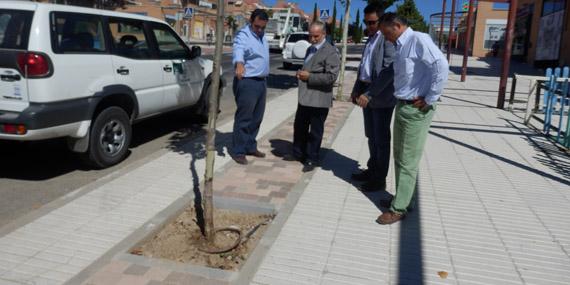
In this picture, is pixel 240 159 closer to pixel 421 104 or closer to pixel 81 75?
pixel 81 75

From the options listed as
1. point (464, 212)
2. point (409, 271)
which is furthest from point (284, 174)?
point (409, 271)

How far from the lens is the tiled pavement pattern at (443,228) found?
343 cm

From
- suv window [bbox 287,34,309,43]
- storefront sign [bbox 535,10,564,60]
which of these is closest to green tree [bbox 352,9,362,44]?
storefront sign [bbox 535,10,564,60]

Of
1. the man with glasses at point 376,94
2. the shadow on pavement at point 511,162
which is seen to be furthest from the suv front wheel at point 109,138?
the shadow on pavement at point 511,162

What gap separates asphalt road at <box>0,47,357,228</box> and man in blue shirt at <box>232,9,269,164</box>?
126 centimetres

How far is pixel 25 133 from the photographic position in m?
4.75

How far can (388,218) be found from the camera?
4.27m

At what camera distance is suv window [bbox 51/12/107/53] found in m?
4.98

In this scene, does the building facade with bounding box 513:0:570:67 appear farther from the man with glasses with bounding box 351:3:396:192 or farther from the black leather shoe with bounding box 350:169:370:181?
the man with glasses with bounding box 351:3:396:192

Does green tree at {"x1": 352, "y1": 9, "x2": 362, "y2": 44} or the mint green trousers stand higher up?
green tree at {"x1": 352, "y1": 9, "x2": 362, "y2": 44}

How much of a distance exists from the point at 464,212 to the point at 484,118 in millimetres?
6310

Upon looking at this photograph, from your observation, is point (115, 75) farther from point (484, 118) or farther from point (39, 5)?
point (484, 118)

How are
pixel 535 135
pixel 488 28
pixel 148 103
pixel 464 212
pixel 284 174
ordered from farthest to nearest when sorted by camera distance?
pixel 488 28 < pixel 535 135 < pixel 148 103 < pixel 284 174 < pixel 464 212

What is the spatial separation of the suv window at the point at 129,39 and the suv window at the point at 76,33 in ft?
0.81
